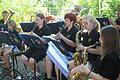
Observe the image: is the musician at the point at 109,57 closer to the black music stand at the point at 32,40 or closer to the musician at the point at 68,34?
the black music stand at the point at 32,40

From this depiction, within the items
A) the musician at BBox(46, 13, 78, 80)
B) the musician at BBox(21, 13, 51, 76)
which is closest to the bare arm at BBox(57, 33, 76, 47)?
the musician at BBox(46, 13, 78, 80)

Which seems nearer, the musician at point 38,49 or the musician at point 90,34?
the musician at point 90,34

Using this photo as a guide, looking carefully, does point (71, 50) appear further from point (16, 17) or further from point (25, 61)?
point (16, 17)

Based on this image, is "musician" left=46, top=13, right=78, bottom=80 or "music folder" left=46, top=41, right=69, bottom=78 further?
"musician" left=46, top=13, right=78, bottom=80

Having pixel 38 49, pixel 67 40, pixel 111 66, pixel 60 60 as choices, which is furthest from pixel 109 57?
pixel 38 49

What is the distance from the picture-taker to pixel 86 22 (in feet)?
17.4

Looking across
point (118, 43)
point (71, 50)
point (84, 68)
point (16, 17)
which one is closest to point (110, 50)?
point (118, 43)

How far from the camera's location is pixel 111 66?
3404 millimetres

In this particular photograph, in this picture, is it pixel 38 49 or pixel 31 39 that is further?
pixel 38 49

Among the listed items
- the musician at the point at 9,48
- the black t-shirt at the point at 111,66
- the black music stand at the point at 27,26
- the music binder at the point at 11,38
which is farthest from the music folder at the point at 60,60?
the musician at the point at 9,48

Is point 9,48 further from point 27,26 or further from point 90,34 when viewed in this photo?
point 90,34

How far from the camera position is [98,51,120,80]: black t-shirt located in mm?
3404

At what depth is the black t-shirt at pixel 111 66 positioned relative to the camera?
3404mm

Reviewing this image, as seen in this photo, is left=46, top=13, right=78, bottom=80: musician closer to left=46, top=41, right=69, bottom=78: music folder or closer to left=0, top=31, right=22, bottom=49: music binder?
left=0, top=31, right=22, bottom=49: music binder
